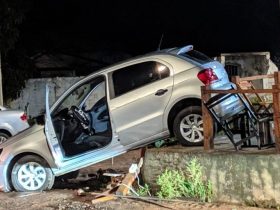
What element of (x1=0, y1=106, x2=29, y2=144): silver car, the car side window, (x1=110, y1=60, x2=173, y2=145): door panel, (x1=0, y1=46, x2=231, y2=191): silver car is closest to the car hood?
(x1=0, y1=46, x2=231, y2=191): silver car

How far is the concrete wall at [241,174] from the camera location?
7.13m

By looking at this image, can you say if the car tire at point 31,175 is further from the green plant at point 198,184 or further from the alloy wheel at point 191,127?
the green plant at point 198,184

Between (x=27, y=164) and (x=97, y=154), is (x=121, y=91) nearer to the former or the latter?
(x=97, y=154)

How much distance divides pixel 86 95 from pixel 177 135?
1830 mm

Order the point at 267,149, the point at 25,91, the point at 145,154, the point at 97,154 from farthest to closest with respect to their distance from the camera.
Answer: the point at 25,91, the point at 97,154, the point at 145,154, the point at 267,149

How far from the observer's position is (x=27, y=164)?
916cm

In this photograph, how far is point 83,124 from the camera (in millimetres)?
9336

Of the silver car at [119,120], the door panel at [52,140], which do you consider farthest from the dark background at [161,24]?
the door panel at [52,140]

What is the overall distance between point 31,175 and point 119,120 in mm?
1722

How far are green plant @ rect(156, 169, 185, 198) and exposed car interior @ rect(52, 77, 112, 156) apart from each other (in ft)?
4.54

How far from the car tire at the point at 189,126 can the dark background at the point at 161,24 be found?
17.6 meters

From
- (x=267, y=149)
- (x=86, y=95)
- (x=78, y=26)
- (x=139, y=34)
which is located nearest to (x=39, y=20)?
(x=78, y=26)

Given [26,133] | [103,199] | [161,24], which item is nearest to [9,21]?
[161,24]

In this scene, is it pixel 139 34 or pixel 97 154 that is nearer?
pixel 97 154
